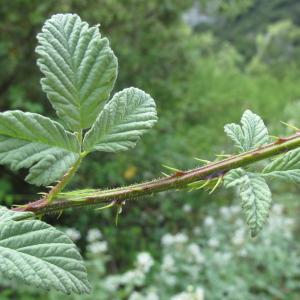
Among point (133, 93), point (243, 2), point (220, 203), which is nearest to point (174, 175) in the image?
point (133, 93)

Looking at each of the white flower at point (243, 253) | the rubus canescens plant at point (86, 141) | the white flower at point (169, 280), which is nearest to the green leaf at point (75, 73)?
the rubus canescens plant at point (86, 141)

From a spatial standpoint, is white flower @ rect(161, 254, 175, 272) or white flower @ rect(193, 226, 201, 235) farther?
white flower @ rect(193, 226, 201, 235)

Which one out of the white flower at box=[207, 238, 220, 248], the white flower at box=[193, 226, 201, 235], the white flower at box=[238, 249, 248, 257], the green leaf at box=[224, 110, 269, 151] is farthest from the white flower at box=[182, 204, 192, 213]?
the green leaf at box=[224, 110, 269, 151]

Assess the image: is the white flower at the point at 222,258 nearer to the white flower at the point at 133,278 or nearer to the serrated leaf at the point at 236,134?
the white flower at the point at 133,278

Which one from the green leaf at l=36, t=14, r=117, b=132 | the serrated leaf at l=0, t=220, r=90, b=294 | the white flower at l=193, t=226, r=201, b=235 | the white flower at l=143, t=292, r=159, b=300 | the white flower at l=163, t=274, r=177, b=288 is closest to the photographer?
the serrated leaf at l=0, t=220, r=90, b=294

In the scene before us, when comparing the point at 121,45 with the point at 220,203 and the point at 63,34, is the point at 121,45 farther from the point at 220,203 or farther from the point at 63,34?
the point at 63,34

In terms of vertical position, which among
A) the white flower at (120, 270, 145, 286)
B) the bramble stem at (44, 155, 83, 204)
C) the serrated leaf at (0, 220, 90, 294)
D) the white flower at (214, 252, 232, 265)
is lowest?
the serrated leaf at (0, 220, 90, 294)

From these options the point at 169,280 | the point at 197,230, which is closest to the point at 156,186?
the point at 169,280

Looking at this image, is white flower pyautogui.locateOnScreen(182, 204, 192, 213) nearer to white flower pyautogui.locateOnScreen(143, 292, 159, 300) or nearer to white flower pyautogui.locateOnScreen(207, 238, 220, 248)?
white flower pyautogui.locateOnScreen(207, 238, 220, 248)

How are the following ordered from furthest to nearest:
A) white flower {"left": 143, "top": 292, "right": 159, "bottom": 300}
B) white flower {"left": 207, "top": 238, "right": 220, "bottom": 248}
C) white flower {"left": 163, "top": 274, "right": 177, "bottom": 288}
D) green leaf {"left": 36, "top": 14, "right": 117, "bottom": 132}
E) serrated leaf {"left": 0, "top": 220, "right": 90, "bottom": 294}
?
white flower {"left": 207, "top": 238, "right": 220, "bottom": 248}, white flower {"left": 163, "top": 274, "right": 177, "bottom": 288}, white flower {"left": 143, "top": 292, "right": 159, "bottom": 300}, green leaf {"left": 36, "top": 14, "right": 117, "bottom": 132}, serrated leaf {"left": 0, "top": 220, "right": 90, "bottom": 294}
